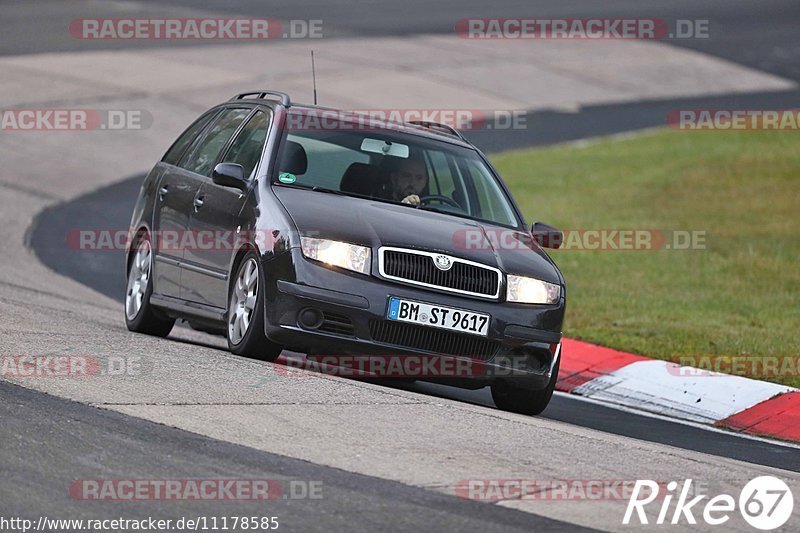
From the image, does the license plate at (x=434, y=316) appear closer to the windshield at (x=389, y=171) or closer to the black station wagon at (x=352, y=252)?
the black station wagon at (x=352, y=252)

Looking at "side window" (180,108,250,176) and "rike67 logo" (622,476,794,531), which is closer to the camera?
"rike67 logo" (622,476,794,531)

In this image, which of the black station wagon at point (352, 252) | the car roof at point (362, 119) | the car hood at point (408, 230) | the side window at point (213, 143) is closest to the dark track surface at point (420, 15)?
the side window at point (213, 143)

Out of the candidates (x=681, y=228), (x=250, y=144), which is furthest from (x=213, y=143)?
(x=681, y=228)

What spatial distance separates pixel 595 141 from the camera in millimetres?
26734

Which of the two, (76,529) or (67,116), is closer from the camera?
(76,529)

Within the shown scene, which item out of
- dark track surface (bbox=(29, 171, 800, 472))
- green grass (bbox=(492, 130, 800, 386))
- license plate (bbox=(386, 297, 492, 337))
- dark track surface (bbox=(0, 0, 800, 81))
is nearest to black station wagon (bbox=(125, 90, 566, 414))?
license plate (bbox=(386, 297, 492, 337))

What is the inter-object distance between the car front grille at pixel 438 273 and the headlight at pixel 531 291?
0.37 ft

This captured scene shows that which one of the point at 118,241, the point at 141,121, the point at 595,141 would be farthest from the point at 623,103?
the point at 118,241

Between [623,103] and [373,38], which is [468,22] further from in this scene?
[623,103]

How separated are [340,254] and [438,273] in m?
0.57

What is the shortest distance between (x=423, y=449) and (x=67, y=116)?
17299 mm

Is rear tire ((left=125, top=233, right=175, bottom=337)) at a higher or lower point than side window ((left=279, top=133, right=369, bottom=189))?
lower

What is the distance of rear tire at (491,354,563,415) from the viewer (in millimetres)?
9633

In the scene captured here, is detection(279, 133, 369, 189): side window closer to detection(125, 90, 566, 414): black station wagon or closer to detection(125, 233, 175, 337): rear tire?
detection(125, 90, 566, 414): black station wagon
